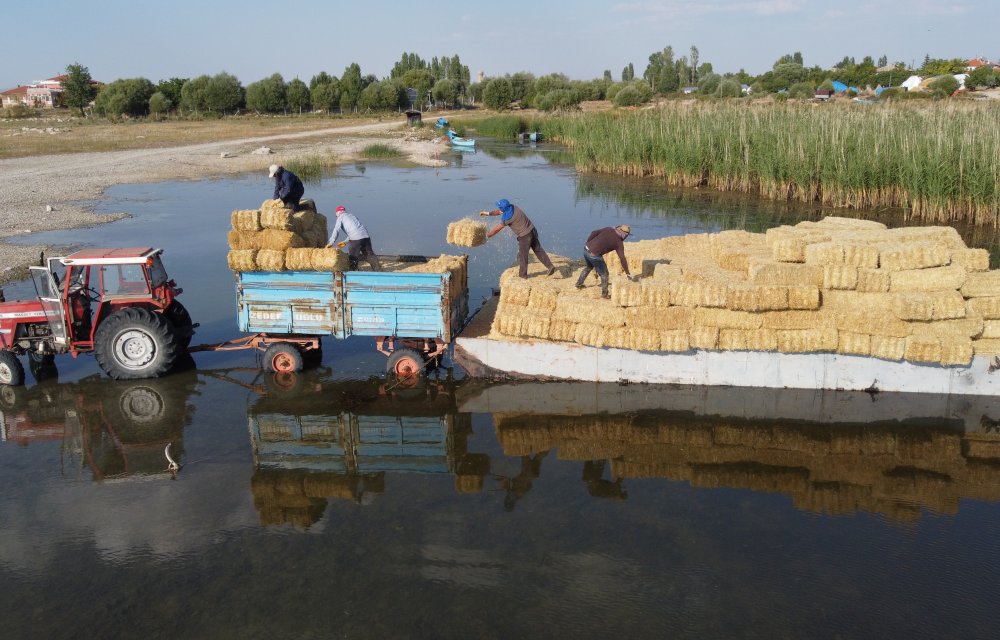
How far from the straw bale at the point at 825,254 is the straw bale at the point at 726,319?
157cm

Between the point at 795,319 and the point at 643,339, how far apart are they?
8.42 ft

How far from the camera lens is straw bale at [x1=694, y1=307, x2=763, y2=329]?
12.4 m

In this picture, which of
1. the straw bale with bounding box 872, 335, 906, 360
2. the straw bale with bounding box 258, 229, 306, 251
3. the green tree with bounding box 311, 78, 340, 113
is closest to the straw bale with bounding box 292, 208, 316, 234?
the straw bale with bounding box 258, 229, 306, 251

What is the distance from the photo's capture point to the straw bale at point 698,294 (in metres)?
A: 12.6

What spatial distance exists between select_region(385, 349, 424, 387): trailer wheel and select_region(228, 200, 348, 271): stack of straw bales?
1869 mm

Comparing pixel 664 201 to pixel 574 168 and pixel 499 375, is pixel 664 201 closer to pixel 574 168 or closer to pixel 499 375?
pixel 574 168

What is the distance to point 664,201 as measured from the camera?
33031 millimetres

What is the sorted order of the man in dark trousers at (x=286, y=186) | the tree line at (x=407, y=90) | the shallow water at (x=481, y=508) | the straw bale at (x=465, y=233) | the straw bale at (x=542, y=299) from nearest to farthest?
1. the shallow water at (x=481, y=508)
2. the straw bale at (x=542, y=299)
3. the man in dark trousers at (x=286, y=186)
4. the straw bale at (x=465, y=233)
5. the tree line at (x=407, y=90)

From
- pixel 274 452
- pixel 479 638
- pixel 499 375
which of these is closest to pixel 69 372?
pixel 274 452

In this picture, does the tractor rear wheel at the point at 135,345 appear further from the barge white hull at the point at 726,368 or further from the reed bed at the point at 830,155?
the reed bed at the point at 830,155

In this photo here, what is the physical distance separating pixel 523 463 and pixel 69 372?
910 cm

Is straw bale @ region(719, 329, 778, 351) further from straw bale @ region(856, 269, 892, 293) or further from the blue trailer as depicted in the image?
the blue trailer

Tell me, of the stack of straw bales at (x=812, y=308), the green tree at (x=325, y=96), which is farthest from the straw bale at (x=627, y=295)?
the green tree at (x=325, y=96)

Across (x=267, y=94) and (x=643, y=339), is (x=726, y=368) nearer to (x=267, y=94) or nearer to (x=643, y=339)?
(x=643, y=339)
